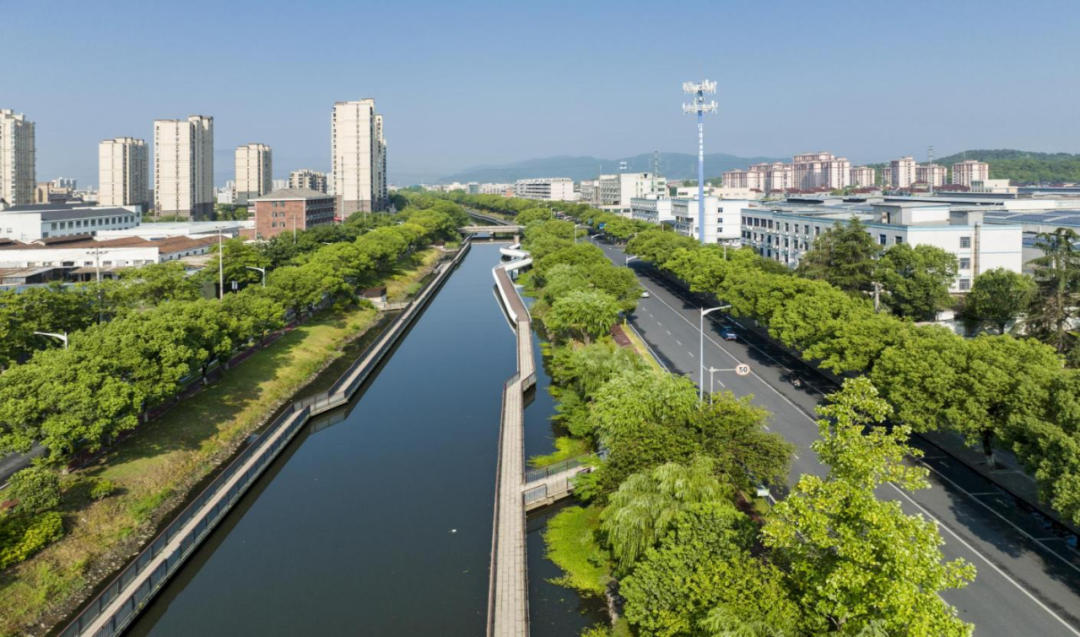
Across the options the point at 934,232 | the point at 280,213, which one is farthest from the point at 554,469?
the point at 280,213

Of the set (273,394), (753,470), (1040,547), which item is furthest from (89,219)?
(1040,547)

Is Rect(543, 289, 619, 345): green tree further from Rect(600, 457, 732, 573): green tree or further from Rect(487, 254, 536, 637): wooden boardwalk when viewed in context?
Rect(600, 457, 732, 573): green tree

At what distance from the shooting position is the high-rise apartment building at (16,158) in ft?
482

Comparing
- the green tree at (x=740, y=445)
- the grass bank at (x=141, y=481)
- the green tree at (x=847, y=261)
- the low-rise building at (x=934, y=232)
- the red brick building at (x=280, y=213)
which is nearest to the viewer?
the grass bank at (x=141, y=481)

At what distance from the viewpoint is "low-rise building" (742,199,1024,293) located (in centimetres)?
6294

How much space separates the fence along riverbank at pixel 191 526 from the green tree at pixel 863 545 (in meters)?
20.4

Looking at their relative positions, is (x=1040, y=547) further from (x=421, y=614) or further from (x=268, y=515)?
(x=268, y=515)

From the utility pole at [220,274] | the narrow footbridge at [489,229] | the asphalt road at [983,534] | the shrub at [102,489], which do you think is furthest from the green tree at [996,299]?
the narrow footbridge at [489,229]

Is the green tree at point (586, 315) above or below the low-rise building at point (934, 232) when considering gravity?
below

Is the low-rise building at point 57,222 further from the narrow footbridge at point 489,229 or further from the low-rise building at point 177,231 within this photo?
the narrow footbridge at point 489,229

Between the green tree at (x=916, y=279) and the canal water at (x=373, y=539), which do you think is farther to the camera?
the green tree at (x=916, y=279)

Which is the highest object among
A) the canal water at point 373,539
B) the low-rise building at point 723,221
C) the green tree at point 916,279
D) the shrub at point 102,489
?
the low-rise building at point 723,221

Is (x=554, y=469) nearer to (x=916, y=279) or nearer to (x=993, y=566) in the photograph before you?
(x=993, y=566)

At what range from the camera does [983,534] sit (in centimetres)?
2623
